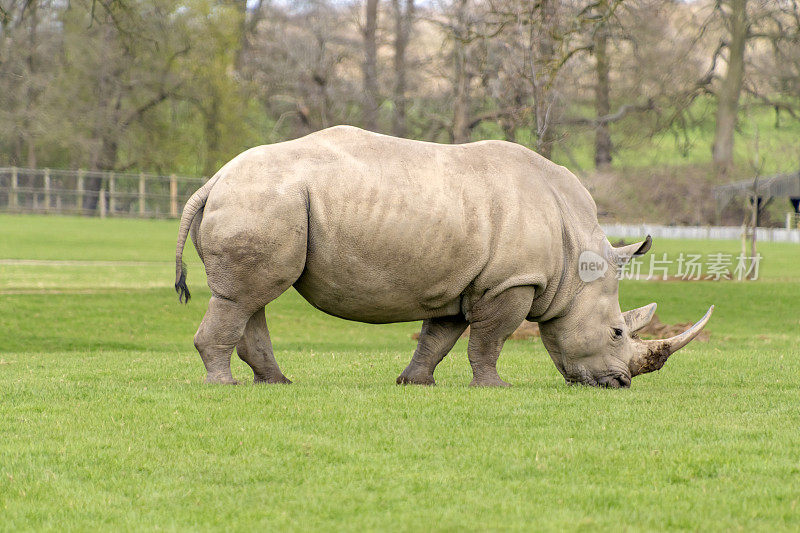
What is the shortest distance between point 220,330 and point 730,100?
157 feet

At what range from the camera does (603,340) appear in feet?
29.6

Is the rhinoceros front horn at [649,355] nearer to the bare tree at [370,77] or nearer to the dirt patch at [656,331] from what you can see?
the dirt patch at [656,331]

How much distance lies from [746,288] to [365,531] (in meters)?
18.4

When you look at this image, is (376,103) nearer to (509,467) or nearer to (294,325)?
(294,325)

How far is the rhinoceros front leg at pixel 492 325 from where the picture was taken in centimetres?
876

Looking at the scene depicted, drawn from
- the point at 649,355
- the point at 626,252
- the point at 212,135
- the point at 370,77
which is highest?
the point at 370,77

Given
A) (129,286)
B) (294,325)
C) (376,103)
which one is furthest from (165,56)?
(294,325)

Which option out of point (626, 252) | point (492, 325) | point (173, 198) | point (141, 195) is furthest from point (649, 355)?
point (173, 198)

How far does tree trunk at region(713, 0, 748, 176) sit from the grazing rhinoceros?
126ft

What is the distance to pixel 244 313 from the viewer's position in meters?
8.40

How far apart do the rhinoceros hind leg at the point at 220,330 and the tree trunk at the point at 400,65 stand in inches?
995

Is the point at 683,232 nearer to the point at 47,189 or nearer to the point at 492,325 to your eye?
the point at 47,189

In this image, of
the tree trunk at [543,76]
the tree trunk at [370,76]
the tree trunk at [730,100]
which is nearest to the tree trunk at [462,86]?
the tree trunk at [543,76]

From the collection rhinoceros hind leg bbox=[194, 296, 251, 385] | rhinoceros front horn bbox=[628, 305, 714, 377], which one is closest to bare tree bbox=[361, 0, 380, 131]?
rhinoceros front horn bbox=[628, 305, 714, 377]
